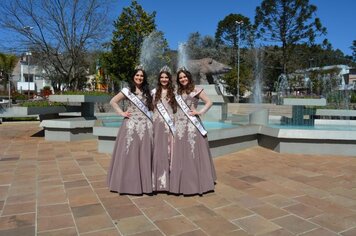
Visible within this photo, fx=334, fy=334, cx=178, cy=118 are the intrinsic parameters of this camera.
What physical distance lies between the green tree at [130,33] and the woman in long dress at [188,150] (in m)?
18.2

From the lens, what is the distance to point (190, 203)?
13.0 ft

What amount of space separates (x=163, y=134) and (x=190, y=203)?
919 millimetres

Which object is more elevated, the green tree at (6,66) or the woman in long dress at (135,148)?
the green tree at (6,66)

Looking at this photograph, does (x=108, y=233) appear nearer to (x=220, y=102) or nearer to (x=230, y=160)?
(x=230, y=160)

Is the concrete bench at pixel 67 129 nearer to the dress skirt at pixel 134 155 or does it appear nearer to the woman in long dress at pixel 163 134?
the dress skirt at pixel 134 155

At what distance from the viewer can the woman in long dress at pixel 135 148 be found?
418 cm

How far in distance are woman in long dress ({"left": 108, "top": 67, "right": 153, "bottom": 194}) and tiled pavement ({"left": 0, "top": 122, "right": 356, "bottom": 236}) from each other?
0.56 feet

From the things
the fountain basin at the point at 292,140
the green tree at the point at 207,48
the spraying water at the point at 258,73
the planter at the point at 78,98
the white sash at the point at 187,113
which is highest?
the green tree at the point at 207,48

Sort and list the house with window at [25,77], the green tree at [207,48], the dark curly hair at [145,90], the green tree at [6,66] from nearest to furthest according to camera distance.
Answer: the dark curly hair at [145,90] < the green tree at [207,48] < the green tree at [6,66] < the house with window at [25,77]

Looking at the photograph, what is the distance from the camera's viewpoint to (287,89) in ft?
118

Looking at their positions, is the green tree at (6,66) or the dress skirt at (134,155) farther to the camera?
the green tree at (6,66)

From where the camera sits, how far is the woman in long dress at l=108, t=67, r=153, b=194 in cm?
418

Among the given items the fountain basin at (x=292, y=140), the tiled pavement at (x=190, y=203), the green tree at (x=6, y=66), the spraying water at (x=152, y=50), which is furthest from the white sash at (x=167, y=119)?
the green tree at (x=6, y=66)

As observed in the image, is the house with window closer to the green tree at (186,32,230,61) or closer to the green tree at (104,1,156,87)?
the green tree at (186,32,230,61)
